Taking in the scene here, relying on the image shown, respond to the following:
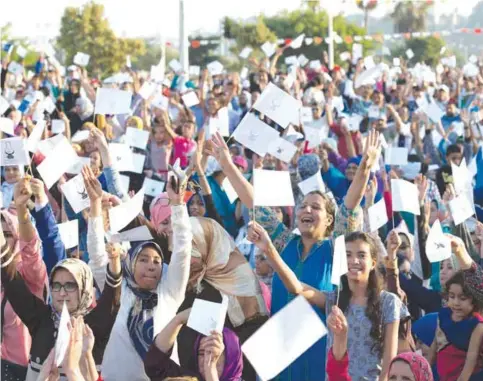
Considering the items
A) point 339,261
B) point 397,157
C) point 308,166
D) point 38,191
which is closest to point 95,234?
point 38,191

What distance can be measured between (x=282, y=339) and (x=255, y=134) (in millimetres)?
2677

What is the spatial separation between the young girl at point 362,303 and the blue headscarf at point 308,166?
3562mm

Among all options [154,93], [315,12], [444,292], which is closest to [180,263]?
[444,292]

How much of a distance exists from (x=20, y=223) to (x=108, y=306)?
68cm

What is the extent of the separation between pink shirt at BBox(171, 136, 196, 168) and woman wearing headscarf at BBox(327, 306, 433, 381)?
5984 mm

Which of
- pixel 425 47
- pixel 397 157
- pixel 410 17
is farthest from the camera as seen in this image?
pixel 410 17

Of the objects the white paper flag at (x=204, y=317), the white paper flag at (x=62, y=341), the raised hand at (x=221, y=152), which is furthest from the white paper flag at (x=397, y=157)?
the white paper flag at (x=62, y=341)

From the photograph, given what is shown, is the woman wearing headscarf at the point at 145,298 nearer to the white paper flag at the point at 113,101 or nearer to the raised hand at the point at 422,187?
the raised hand at the point at 422,187

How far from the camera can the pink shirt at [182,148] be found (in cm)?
1041

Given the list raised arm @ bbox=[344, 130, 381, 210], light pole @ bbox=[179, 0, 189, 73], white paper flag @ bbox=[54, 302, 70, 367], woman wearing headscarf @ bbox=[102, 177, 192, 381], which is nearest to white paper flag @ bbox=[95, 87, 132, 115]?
raised arm @ bbox=[344, 130, 381, 210]

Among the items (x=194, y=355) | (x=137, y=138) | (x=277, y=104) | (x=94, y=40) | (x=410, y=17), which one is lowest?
(x=410, y=17)

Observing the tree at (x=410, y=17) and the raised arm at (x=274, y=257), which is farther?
the tree at (x=410, y=17)

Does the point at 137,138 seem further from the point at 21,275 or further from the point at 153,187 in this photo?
the point at 21,275

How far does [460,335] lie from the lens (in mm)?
5258
